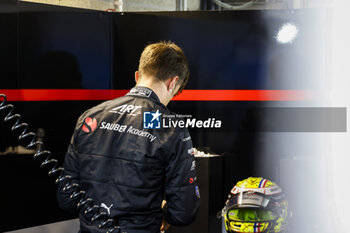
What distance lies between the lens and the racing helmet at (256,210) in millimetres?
3023

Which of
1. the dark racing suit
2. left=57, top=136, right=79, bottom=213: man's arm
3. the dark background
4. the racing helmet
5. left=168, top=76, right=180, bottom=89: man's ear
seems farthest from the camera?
the dark background

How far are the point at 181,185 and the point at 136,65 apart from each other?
261 centimetres

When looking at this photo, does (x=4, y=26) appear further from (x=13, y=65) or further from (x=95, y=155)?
(x=95, y=155)

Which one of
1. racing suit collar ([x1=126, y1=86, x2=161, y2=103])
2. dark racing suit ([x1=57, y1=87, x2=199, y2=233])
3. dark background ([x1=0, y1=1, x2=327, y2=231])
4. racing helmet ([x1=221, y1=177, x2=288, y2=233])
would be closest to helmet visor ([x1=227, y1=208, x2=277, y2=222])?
racing helmet ([x1=221, y1=177, x2=288, y2=233])

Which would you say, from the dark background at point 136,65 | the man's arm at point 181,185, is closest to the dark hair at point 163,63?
the man's arm at point 181,185

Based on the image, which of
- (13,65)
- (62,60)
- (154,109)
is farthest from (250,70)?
(154,109)

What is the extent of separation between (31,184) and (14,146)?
0.35 meters

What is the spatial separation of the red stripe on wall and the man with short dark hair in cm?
215

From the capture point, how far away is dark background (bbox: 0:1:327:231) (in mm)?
3861

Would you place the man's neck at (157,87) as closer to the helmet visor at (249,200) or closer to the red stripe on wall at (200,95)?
the helmet visor at (249,200)

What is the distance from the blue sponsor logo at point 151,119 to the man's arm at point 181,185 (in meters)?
0.10

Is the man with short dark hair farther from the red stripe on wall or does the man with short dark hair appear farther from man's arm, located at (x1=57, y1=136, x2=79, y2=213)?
the red stripe on wall

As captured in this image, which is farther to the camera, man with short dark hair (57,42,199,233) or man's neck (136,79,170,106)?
man's neck (136,79,170,106)

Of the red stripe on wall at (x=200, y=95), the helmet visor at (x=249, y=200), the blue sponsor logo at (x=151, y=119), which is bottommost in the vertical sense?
the helmet visor at (x=249, y=200)
